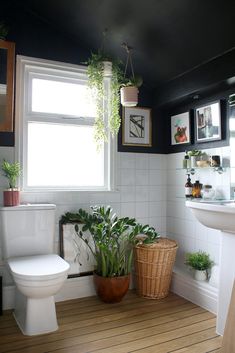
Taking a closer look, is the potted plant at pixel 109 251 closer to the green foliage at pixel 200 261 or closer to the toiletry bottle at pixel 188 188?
the green foliage at pixel 200 261

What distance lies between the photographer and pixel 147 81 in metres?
3.00

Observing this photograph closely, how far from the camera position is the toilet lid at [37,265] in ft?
6.24

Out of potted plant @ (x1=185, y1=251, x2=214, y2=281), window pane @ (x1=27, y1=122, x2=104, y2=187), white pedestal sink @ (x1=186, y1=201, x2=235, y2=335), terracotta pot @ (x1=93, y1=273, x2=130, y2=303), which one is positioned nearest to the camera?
white pedestal sink @ (x1=186, y1=201, x2=235, y2=335)

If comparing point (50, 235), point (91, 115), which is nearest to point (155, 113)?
→ point (91, 115)

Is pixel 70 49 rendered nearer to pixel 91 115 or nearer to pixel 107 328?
pixel 91 115

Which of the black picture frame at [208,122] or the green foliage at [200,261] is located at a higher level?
the black picture frame at [208,122]

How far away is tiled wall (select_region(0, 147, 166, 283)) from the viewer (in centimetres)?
269

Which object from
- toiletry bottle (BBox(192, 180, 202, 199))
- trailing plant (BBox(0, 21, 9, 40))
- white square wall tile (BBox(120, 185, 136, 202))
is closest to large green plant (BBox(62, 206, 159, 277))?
white square wall tile (BBox(120, 185, 136, 202))

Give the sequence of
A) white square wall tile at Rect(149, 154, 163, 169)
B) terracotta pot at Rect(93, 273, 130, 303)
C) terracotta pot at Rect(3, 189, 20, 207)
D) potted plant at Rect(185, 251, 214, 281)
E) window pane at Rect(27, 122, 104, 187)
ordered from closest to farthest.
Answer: terracotta pot at Rect(3, 189, 20, 207) < terracotta pot at Rect(93, 273, 130, 303) < potted plant at Rect(185, 251, 214, 281) < window pane at Rect(27, 122, 104, 187) < white square wall tile at Rect(149, 154, 163, 169)

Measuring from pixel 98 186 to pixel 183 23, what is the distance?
1563 millimetres

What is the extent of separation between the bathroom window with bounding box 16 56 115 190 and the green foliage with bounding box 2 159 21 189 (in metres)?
0.17

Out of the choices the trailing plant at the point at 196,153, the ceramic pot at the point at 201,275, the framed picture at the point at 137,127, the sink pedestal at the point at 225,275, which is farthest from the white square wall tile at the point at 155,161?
the sink pedestal at the point at 225,275

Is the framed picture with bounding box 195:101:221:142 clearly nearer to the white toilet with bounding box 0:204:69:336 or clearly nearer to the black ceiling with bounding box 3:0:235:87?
the black ceiling with bounding box 3:0:235:87

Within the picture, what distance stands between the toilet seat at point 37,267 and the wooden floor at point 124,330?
1.42 feet
